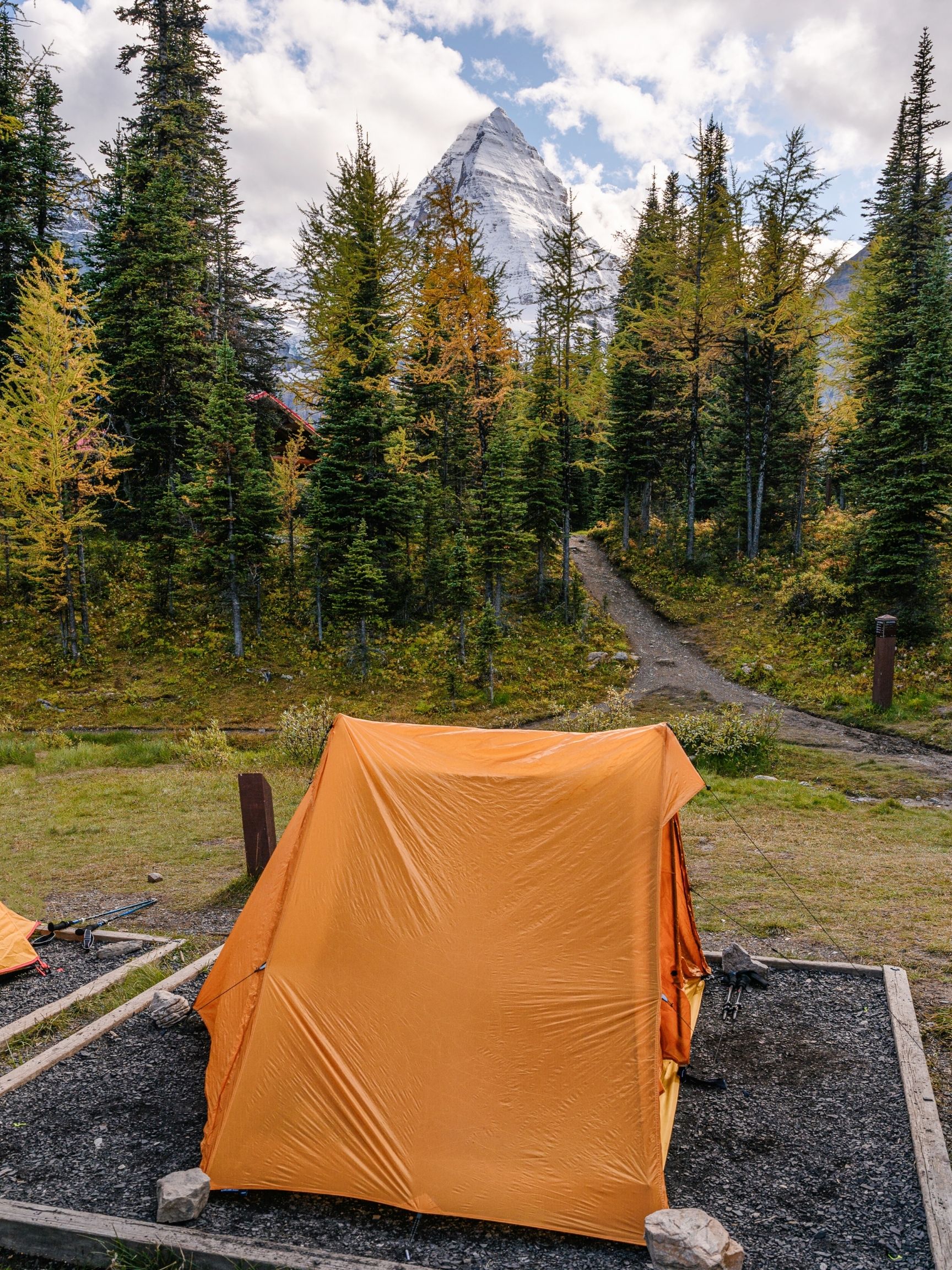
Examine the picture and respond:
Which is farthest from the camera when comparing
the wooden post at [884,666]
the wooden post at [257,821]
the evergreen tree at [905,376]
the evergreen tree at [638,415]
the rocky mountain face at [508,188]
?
the rocky mountain face at [508,188]

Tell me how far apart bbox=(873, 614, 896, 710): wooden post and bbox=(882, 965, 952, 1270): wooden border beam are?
12367mm

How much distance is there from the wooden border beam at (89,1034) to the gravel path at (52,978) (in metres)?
0.82

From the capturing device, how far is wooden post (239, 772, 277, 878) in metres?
8.97

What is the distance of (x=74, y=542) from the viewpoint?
2400cm

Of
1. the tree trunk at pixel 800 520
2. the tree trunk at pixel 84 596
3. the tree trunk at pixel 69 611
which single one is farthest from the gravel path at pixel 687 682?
the tree trunk at pixel 69 611

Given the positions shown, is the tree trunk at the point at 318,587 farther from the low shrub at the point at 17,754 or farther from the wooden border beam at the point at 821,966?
the wooden border beam at the point at 821,966

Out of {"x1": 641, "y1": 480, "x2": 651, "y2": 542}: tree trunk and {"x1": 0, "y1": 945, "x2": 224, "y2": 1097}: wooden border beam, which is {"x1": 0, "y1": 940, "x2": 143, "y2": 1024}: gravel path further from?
{"x1": 641, "y1": 480, "x2": 651, "y2": 542}: tree trunk

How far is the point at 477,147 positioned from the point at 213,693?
191 metres

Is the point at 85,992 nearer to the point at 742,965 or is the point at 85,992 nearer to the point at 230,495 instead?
the point at 742,965

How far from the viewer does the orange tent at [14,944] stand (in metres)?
7.02

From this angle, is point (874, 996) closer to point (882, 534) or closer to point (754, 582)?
point (882, 534)

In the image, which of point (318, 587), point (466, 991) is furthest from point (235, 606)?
point (466, 991)

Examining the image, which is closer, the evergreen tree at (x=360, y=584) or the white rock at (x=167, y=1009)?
the white rock at (x=167, y=1009)

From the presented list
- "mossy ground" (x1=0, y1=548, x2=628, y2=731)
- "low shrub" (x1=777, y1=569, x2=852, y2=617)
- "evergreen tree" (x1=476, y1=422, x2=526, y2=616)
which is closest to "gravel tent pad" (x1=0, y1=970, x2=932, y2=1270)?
"mossy ground" (x1=0, y1=548, x2=628, y2=731)
